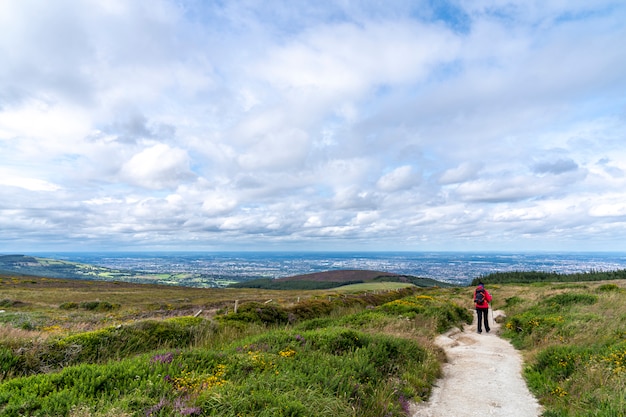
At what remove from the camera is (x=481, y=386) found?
9547 millimetres

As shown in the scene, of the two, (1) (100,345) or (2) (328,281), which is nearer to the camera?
(1) (100,345)

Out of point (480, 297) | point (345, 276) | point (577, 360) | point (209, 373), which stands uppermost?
point (209, 373)

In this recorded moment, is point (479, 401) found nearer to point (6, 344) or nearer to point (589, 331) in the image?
point (589, 331)

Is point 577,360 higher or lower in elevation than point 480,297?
lower

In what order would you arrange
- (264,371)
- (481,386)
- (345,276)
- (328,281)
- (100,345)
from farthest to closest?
(345,276) < (328,281) < (100,345) < (481,386) < (264,371)

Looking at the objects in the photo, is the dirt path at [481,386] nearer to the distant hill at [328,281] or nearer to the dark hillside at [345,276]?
the distant hill at [328,281]

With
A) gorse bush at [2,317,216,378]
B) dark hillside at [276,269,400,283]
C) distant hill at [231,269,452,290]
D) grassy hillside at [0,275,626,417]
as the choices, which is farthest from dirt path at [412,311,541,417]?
dark hillside at [276,269,400,283]

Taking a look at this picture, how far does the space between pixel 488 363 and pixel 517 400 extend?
3486 millimetres

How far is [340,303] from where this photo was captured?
27.5m

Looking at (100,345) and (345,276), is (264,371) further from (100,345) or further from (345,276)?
(345,276)

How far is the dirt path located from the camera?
789 centimetres

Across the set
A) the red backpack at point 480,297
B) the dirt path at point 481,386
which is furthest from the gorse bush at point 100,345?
the red backpack at point 480,297

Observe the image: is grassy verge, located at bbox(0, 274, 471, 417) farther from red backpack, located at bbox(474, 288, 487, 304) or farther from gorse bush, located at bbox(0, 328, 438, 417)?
red backpack, located at bbox(474, 288, 487, 304)

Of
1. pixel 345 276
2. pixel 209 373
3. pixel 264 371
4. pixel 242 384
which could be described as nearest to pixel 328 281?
pixel 345 276
